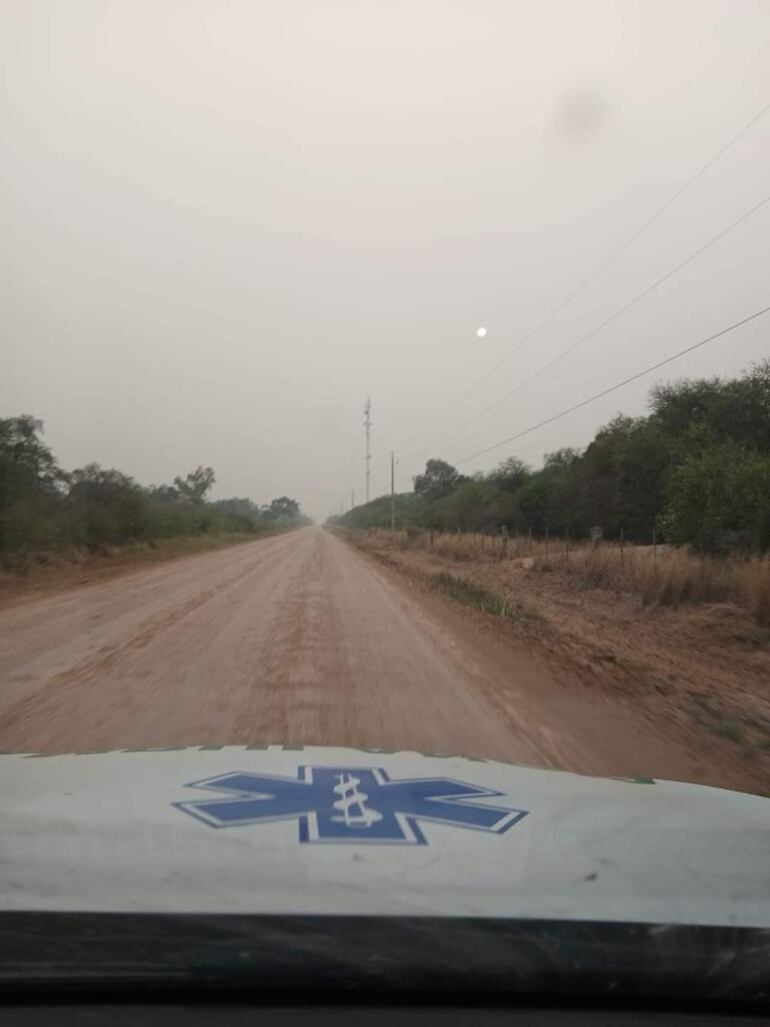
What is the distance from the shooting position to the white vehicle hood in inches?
102

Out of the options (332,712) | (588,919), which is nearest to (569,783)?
(588,919)

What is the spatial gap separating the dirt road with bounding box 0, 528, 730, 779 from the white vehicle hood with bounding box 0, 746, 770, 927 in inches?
101

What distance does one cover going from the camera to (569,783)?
4586mm

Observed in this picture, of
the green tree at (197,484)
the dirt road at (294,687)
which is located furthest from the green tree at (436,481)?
the dirt road at (294,687)

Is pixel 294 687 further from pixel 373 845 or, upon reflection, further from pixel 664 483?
pixel 664 483

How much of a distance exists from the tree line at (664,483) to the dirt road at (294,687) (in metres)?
8.84

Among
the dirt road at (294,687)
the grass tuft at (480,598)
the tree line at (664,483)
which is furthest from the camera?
the tree line at (664,483)

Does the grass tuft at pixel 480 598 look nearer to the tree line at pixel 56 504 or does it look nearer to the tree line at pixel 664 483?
the tree line at pixel 664 483

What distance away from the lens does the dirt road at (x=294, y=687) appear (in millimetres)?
7023

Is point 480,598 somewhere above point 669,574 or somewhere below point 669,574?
below

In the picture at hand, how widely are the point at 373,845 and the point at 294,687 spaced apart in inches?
242

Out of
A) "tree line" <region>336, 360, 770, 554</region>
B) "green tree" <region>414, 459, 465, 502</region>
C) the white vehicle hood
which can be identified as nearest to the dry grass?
"tree line" <region>336, 360, 770, 554</region>

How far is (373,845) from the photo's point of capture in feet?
9.86

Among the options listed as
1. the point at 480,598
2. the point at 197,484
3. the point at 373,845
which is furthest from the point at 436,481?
the point at 373,845
